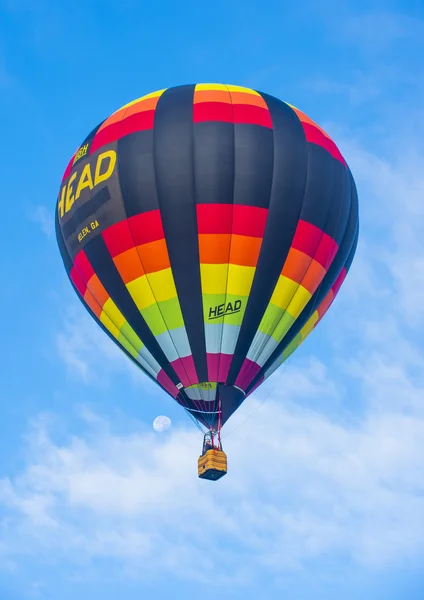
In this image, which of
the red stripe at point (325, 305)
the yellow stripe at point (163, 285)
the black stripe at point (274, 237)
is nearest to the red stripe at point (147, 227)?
the yellow stripe at point (163, 285)

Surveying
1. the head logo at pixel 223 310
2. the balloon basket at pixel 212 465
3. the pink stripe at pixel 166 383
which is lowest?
the balloon basket at pixel 212 465

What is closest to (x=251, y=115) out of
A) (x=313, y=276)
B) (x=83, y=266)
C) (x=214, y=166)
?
(x=214, y=166)

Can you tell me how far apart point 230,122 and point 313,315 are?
4822mm

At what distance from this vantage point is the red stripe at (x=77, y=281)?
1034 inches

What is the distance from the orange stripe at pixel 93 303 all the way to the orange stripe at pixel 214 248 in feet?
9.76

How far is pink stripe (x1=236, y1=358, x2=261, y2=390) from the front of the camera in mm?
24766

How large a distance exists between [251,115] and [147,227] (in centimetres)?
348

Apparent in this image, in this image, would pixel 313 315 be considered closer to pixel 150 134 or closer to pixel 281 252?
pixel 281 252

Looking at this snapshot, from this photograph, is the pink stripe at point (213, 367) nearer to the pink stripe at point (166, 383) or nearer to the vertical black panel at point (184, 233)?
the vertical black panel at point (184, 233)

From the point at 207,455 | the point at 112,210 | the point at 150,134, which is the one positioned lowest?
the point at 207,455

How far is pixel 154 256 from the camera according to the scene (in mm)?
24531

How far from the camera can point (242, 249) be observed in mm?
24453

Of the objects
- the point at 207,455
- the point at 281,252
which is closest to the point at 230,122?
the point at 281,252

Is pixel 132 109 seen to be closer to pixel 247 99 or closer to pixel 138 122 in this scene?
pixel 138 122
